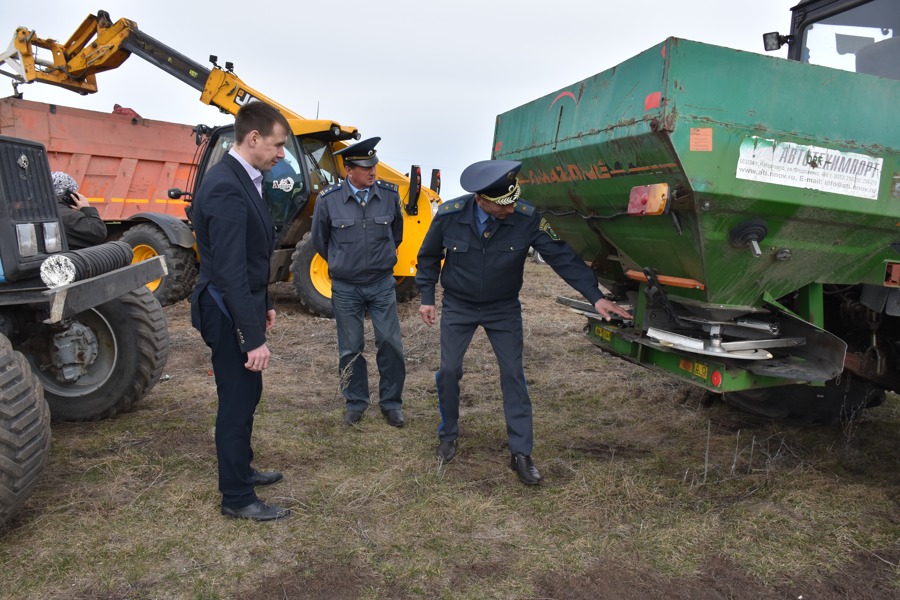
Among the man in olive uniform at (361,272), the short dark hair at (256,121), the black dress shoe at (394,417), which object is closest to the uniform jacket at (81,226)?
the man in olive uniform at (361,272)

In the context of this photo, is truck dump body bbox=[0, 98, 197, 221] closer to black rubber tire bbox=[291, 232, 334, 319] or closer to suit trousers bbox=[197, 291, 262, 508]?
black rubber tire bbox=[291, 232, 334, 319]

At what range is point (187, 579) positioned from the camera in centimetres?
250

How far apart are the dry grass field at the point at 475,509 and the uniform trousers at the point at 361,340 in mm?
197

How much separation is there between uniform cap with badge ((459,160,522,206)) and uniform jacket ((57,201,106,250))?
7.88 ft

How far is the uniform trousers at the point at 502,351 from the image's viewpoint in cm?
349

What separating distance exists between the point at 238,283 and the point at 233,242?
0.16 m

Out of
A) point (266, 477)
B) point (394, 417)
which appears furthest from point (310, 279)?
point (266, 477)

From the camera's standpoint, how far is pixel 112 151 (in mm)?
9461

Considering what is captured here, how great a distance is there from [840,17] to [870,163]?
1.84 meters

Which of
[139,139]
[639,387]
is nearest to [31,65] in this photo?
[139,139]

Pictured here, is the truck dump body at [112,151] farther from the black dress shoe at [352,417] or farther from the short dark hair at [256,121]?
the short dark hair at [256,121]

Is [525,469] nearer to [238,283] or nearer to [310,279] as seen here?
[238,283]

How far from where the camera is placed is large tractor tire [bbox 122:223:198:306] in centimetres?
738

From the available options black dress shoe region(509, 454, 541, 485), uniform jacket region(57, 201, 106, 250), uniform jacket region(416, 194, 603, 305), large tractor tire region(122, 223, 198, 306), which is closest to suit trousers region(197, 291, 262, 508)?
uniform jacket region(416, 194, 603, 305)
